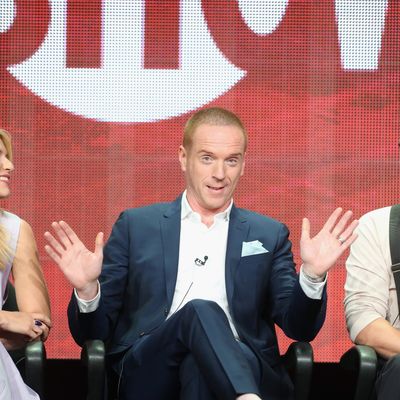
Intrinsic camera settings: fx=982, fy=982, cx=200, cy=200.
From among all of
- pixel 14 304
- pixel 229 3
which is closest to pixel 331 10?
pixel 229 3

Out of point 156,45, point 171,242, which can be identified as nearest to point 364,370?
point 171,242

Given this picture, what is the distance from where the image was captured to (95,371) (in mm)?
3234

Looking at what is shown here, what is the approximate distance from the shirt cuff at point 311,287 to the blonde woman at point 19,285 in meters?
0.94

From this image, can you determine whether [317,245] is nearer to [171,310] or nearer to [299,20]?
[171,310]

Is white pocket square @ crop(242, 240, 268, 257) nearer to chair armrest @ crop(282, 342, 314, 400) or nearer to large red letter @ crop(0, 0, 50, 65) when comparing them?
chair armrest @ crop(282, 342, 314, 400)

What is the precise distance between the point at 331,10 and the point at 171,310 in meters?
1.87

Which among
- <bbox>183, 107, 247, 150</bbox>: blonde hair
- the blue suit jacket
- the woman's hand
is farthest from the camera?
<bbox>183, 107, 247, 150</bbox>: blonde hair

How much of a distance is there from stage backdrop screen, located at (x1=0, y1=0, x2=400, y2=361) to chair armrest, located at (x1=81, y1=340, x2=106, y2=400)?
147cm

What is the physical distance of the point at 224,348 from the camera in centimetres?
311

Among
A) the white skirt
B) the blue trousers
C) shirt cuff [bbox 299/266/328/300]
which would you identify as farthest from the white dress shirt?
the white skirt

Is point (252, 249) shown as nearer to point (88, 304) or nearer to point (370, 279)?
point (370, 279)

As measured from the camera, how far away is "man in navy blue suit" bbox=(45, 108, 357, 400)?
130 inches

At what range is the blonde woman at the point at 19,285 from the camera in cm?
343

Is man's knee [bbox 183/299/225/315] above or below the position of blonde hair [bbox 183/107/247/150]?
below
